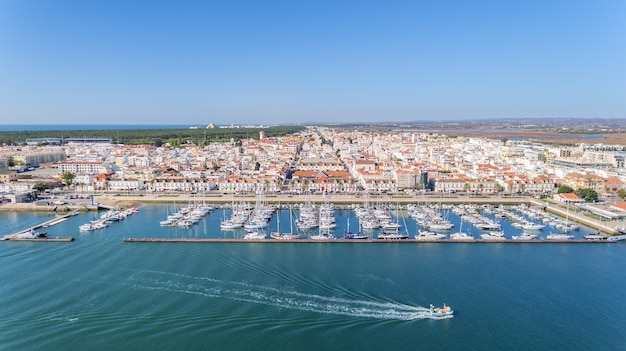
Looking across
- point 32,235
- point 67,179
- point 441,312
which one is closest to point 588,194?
point 441,312

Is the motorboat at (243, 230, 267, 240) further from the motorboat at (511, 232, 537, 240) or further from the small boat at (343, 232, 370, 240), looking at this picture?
the motorboat at (511, 232, 537, 240)

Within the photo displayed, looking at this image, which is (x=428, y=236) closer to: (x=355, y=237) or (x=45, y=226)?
(x=355, y=237)

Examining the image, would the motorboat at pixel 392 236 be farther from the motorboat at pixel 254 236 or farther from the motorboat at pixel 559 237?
the motorboat at pixel 559 237

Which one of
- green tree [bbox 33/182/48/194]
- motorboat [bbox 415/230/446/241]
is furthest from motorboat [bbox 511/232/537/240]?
green tree [bbox 33/182/48/194]

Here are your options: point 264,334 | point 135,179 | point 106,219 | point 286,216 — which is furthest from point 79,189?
point 264,334

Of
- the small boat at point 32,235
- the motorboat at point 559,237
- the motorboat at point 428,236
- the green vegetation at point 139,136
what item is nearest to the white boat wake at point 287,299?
the motorboat at point 428,236
